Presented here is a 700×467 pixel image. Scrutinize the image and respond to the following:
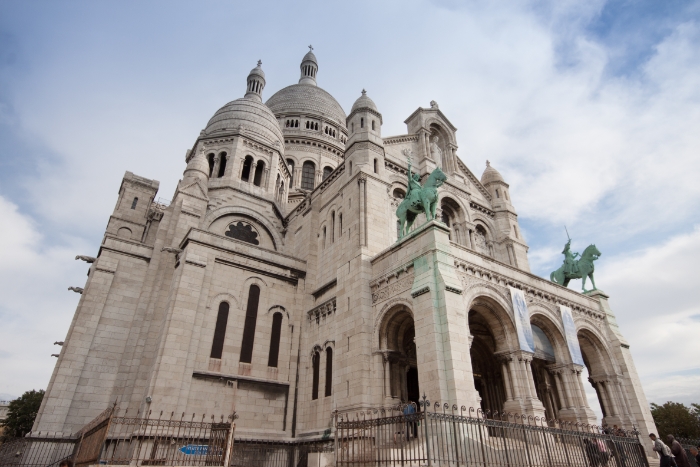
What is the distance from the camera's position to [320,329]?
21.2 m

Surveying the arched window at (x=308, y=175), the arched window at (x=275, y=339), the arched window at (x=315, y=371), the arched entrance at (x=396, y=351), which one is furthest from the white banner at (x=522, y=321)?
the arched window at (x=308, y=175)

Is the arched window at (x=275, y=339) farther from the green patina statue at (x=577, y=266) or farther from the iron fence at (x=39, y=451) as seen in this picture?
the green patina statue at (x=577, y=266)

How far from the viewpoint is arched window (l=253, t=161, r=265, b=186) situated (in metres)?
30.3

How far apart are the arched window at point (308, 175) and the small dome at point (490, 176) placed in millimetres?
16056

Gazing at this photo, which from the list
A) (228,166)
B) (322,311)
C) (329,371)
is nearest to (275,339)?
(322,311)

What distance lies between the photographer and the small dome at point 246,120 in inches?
1211

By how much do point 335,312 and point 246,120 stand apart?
1767 centimetres

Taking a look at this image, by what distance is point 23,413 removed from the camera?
3819 centimetres

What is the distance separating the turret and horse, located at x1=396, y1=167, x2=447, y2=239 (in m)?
10.3

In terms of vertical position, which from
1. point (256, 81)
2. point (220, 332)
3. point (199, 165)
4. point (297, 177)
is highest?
point (256, 81)

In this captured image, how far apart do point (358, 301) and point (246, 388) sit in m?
6.82

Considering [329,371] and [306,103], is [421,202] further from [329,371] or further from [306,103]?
[306,103]

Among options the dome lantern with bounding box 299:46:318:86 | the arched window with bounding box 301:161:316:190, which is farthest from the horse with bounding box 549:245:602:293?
the dome lantern with bounding box 299:46:318:86

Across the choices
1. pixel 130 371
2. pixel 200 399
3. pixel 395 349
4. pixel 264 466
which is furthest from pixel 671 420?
pixel 130 371
